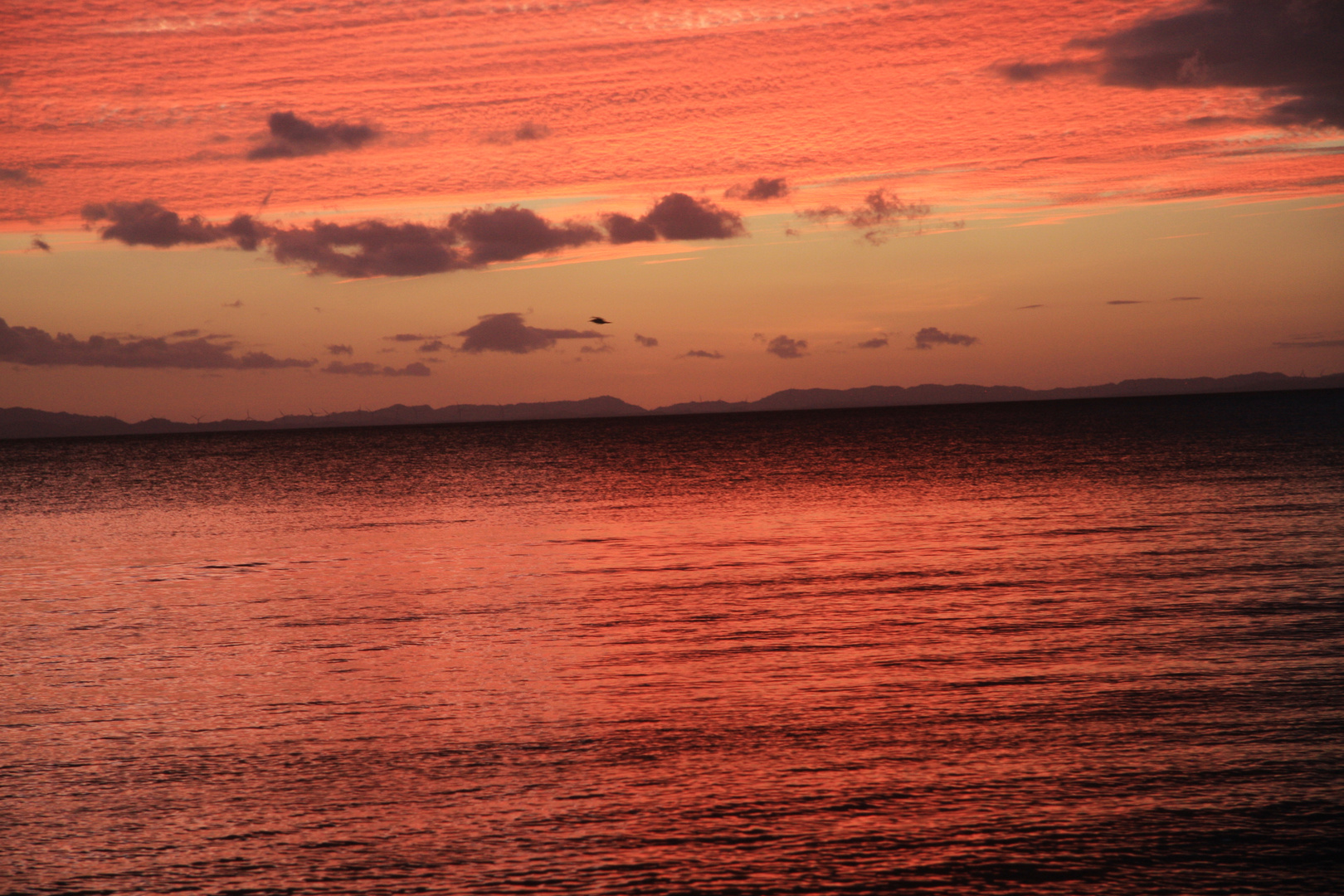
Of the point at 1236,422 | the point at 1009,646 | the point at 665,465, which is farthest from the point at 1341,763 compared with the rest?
the point at 1236,422

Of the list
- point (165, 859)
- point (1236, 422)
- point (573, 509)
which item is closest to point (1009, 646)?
point (165, 859)

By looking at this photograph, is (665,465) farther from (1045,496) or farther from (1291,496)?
(1291,496)

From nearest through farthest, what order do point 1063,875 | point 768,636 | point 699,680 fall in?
point 1063,875 < point 699,680 < point 768,636

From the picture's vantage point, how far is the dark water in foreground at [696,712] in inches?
527

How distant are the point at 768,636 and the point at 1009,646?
5.68m

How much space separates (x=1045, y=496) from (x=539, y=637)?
4283 cm

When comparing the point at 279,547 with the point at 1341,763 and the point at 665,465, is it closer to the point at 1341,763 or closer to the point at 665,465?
the point at 1341,763

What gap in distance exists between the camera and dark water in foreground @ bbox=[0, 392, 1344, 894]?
43.9ft

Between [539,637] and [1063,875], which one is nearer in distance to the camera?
[1063,875]

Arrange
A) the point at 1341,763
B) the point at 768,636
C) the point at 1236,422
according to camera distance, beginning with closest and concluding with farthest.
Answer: the point at 1341,763 → the point at 768,636 → the point at 1236,422

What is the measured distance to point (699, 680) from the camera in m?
21.7

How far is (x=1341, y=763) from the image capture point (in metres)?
15.5

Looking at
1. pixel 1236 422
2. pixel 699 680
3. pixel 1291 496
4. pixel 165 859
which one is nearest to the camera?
pixel 165 859

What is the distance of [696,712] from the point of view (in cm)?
1931
